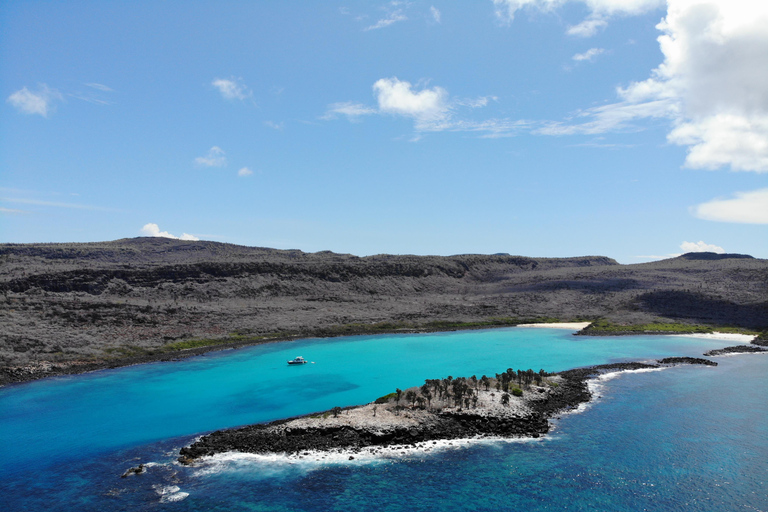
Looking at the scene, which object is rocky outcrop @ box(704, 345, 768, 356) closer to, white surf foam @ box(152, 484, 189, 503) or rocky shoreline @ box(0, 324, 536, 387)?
rocky shoreline @ box(0, 324, 536, 387)

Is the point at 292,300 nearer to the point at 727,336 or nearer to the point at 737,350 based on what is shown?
the point at 737,350

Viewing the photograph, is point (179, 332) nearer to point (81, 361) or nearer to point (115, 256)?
point (81, 361)

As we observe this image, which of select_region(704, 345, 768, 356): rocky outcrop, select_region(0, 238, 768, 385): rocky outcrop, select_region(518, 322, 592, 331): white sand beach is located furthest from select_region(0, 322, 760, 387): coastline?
select_region(704, 345, 768, 356): rocky outcrop

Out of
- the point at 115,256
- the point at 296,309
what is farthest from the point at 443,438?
the point at 115,256

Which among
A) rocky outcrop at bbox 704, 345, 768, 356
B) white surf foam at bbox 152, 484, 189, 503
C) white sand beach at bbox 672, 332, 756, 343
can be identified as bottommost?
white surf foam at bbox 152, 484, 189, 503

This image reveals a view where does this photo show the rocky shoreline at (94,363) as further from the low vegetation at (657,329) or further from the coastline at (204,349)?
the low vegetation at (657,329)

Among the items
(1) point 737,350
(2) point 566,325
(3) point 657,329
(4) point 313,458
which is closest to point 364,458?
(4) point 313,458

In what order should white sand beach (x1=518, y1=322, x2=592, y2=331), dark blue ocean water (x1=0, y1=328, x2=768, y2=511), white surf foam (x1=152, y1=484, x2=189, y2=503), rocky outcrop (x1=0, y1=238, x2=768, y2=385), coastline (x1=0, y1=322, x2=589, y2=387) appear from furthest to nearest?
white sand beach (x1=518, y1=322, x2=592, y2=331) < rocky outcrop (x1=0, y1=238, x2=768, y2=385) < coastline (x1=0, y1=322, x2=589, y2=387) < dark blue ocean water (x1=0, y1=328, x2=768, y2=511) < white surf foam (x1=152, y1=484, x2=189, y2=503)
